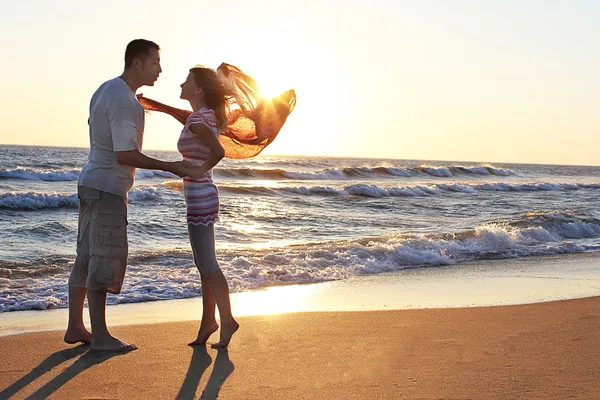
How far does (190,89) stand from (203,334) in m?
1.61

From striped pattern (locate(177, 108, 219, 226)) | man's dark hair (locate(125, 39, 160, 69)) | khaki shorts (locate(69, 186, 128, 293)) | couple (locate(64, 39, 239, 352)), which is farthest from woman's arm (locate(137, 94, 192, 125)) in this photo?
khaki shorts (locate(69, 186, 128, 293))

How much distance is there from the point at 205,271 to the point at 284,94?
1.43 m

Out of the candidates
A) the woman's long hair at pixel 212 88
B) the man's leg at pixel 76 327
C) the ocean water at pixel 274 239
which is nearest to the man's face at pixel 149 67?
the woman's long hair at pixel 212 88

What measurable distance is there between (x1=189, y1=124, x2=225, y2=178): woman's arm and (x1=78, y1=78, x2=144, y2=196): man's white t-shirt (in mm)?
343

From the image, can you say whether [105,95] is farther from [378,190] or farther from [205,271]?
[378,190]

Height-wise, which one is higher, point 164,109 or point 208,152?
point 164,109

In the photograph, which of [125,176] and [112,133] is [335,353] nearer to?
[125,176]

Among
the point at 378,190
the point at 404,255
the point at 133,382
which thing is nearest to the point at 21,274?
the point at 133,382

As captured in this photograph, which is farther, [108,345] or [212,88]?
[212,88]

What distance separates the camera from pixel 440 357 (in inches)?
170

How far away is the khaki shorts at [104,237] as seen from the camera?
14.5 ft

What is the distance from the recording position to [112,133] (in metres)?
4.21

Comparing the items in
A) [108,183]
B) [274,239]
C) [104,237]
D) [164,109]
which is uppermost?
[164,109]

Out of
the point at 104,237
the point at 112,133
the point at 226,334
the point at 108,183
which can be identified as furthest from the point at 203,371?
the point at 112,133
